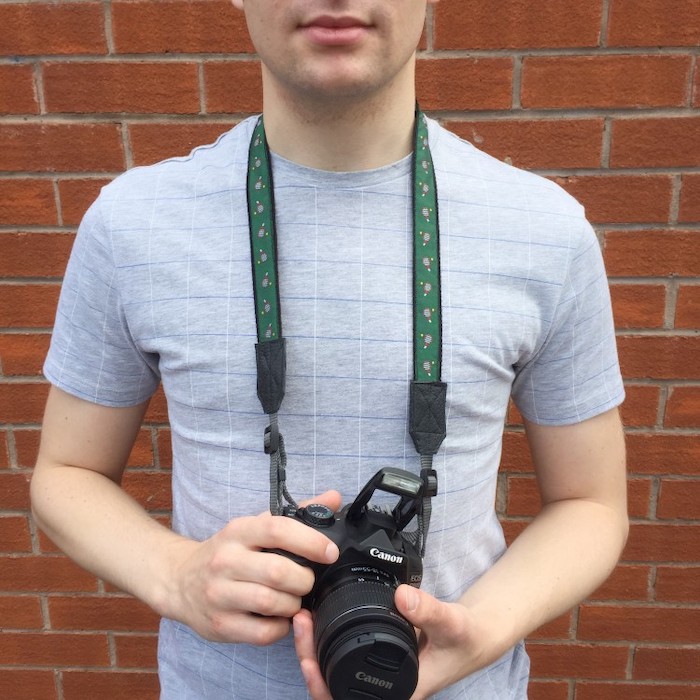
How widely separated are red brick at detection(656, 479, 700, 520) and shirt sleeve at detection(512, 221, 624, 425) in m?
0.78

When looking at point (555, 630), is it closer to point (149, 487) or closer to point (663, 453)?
point (663, 453)

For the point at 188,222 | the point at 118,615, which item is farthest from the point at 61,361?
the point at 118,615

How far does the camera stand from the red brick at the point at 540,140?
60.7 inches

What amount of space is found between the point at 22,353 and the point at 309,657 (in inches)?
50.3

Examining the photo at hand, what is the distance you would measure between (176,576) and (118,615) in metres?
1.19

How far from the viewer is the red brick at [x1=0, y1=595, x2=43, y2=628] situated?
78.0 inches

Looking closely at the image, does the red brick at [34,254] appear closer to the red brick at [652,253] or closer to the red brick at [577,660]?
the red brick at [652,253]

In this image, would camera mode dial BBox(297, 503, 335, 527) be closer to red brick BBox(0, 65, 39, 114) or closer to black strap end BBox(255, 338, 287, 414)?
black strap end BBox(255, 338, 287, 414)

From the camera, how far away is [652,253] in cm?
160

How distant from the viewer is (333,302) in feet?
3.28

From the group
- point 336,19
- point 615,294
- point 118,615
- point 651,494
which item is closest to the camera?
point 336,19

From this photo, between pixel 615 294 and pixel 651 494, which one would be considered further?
pixel 651 494

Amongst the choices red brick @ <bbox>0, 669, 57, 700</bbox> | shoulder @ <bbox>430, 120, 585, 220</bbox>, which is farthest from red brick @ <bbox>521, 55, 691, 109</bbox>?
red brick @ <bbox>0, 669, 57, 700</bbox>

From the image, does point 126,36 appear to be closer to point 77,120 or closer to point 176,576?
point 77,120
